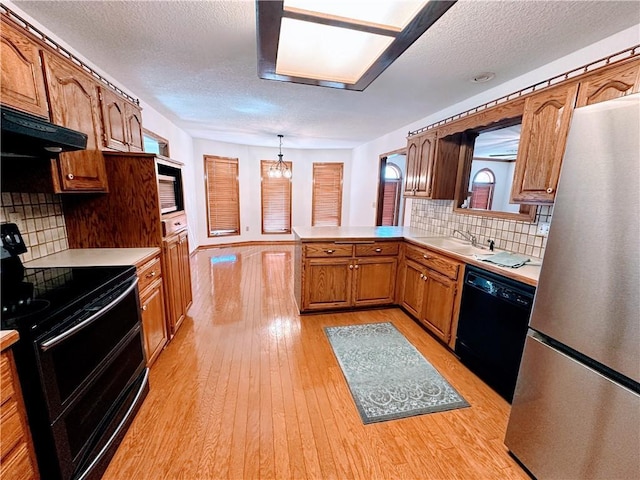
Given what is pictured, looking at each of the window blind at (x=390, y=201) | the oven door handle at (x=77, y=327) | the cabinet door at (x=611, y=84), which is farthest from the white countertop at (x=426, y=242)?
the window blind at (x=390, y=201)

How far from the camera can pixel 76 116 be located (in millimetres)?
1703

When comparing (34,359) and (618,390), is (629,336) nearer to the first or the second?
(618,390)

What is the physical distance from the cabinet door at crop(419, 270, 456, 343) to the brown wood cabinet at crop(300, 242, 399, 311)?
528mm

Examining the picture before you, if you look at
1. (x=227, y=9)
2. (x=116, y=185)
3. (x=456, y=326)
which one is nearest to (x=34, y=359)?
(x=116, y=185)

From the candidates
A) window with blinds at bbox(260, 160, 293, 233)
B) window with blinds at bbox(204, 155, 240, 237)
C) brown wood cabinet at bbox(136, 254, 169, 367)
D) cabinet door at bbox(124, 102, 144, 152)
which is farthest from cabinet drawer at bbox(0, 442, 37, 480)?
window with blinds at bbox(260, 160, 293, 233)

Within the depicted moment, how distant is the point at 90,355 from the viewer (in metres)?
1.28

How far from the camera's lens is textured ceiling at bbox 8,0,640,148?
152 centimetres

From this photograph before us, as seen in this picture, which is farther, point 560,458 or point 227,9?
point 227,9

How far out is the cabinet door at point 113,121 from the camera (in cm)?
202

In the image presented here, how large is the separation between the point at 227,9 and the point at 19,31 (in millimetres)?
1033

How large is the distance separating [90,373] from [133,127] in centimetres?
225

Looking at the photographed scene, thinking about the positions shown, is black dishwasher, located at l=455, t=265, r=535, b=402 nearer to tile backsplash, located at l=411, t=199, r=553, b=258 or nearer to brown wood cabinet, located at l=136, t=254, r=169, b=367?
tile backsplash, located at l=411, t=199, r=553, b=258

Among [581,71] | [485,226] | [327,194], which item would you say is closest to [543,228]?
[485,226]

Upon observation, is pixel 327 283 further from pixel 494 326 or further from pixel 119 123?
pixel 119 123
